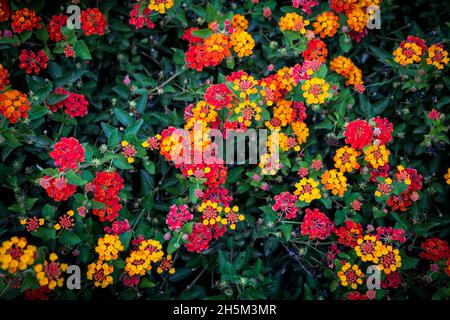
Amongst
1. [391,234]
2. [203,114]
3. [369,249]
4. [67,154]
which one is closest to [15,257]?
[67,154]

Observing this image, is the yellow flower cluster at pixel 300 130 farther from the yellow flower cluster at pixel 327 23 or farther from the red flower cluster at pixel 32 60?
the red flower cluster at pixel 32 60

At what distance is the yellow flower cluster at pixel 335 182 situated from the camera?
10.4ft

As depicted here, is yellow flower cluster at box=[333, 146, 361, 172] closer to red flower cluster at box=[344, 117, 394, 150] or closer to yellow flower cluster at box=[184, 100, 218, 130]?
red flower cluster at box=[344, 117, 394, 150]

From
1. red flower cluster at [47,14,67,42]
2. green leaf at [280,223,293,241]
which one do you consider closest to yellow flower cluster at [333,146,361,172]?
green leaf at [280,223,293,241]

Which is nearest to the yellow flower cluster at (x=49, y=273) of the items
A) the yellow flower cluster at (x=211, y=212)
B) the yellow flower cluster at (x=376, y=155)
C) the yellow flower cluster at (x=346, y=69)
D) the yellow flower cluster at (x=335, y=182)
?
the yellow flower cluster at (x=211, y=212)

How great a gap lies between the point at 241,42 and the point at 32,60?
5.22ft

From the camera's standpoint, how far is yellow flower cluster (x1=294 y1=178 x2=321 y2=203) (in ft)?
10.2

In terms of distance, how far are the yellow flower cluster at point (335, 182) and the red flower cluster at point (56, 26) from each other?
228 cm

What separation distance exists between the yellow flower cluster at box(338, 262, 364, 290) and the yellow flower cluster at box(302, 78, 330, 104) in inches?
46.4

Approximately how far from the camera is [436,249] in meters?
3.30

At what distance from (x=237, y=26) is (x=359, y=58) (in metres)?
1.18

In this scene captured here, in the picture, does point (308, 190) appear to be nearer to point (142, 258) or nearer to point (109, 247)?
point (142, 258)

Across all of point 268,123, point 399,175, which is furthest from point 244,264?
point 399,175
